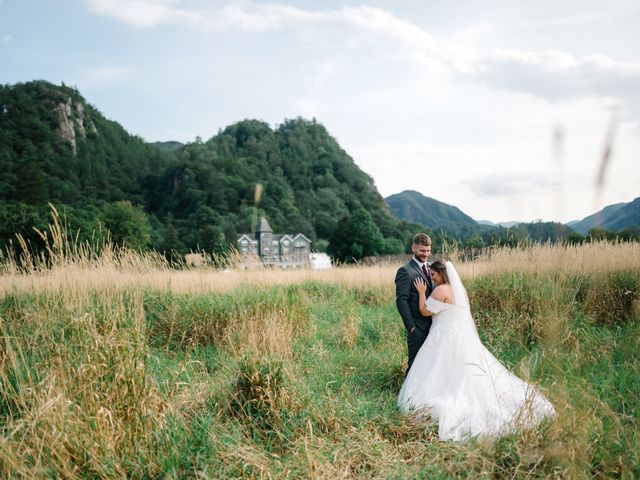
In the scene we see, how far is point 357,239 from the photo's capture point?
181 ft

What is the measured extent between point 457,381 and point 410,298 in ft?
3.33

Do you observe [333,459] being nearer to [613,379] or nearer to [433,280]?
[433,280]

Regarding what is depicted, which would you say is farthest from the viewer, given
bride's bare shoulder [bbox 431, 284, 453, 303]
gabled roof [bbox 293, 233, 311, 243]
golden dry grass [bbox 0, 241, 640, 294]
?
gabled roof [bbox 293, 233, 311, 243]

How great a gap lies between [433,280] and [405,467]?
2.27 meters

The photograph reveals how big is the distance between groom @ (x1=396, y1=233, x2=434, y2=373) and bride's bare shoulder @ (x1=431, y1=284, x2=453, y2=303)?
277 mm

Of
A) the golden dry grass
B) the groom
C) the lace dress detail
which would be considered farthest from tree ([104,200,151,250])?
the lace dress detail

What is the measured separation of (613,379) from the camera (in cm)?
479

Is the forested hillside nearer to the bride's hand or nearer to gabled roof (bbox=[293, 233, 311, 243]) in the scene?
gabled roof (bbox=[293, 233, 311, 243])

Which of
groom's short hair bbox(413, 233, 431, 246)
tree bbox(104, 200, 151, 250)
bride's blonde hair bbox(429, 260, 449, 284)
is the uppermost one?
tree bbox(104, 200, 151, 250)

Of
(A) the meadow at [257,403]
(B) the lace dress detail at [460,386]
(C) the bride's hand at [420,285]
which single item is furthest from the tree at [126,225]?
(B) the lace dress detail at [460,386]

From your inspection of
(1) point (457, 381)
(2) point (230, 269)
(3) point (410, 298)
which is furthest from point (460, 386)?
(2) point (230, 269)

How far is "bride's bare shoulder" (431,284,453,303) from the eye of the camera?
15.6ft

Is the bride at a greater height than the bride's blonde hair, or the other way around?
the bride's blonde hair

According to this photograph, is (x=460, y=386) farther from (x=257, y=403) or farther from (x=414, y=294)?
(x=257, y=403)
